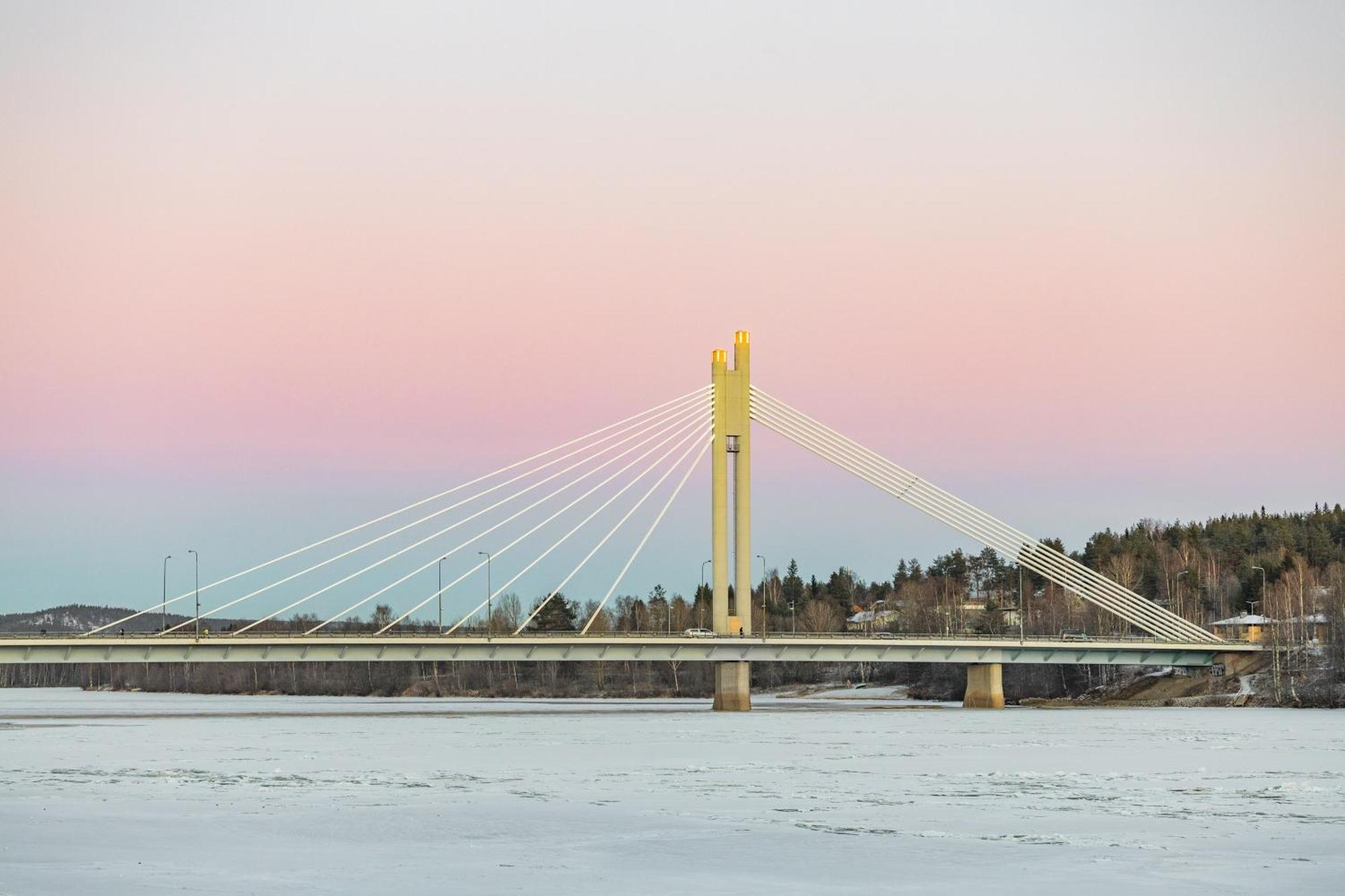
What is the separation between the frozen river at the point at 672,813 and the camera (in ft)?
68.4

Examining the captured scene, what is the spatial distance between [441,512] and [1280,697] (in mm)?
47550

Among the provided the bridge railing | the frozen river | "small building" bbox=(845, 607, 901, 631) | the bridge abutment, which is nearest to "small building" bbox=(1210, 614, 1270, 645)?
the bridge railing

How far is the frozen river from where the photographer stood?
20.9 metres

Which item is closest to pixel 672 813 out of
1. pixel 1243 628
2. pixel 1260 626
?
pixel 1260 626

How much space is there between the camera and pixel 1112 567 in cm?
14925

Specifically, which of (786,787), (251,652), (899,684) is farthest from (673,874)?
(899,684)

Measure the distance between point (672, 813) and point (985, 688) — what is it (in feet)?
224

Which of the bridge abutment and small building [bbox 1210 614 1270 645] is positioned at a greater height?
small building [bbox 1210 614 1270 645]

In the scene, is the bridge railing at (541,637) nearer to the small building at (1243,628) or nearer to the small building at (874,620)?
the small building at (1243,628)

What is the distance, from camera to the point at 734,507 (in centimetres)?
8269

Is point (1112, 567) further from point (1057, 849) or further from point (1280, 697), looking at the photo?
point (1057, 849)

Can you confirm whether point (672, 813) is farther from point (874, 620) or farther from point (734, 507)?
point (874, 620)

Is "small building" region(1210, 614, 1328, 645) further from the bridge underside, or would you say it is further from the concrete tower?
the concrete tower

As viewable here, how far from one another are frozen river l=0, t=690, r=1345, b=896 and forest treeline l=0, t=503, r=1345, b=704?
2509 inches
